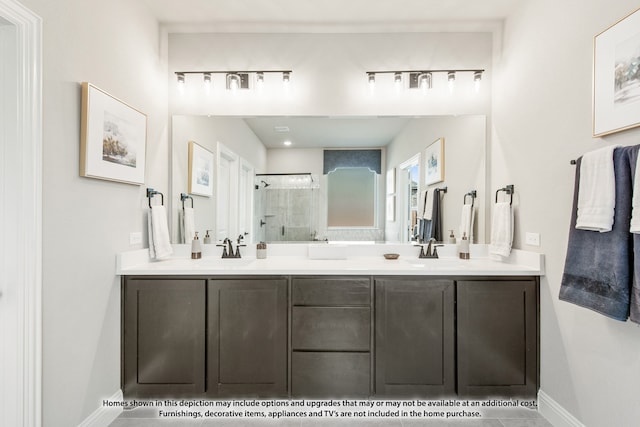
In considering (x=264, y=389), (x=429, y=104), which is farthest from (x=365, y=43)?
(x=264, y=389)

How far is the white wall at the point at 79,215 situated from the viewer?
5.09ft

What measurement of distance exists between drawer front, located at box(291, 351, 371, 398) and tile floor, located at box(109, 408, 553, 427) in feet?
0.48

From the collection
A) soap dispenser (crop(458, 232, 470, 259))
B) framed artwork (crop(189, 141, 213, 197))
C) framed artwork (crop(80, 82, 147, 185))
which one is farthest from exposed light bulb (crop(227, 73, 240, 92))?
soap dispenser (crop(458, 232, 470, 259))

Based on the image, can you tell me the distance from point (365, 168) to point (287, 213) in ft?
2.50

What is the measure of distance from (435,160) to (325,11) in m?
1.44

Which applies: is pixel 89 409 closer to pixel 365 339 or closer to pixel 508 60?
pixel 365 339

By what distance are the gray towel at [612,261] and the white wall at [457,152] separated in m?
1.02

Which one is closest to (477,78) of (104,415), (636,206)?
(636,206)

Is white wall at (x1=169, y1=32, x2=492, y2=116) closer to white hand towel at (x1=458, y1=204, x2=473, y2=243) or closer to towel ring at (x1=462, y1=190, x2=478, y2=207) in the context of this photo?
towel ring at (x1=462, y1=190, x2=478, y2=207)

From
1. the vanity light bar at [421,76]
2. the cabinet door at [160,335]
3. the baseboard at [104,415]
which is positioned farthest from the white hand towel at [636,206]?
the baseboard at [104,415]

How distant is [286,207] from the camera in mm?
2672

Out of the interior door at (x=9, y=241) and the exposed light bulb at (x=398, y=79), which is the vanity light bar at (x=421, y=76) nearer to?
the exposed light bulb at (x=398, y=79)

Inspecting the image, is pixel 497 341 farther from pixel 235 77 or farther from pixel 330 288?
pixel 235 77

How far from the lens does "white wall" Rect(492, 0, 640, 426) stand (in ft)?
5.14
